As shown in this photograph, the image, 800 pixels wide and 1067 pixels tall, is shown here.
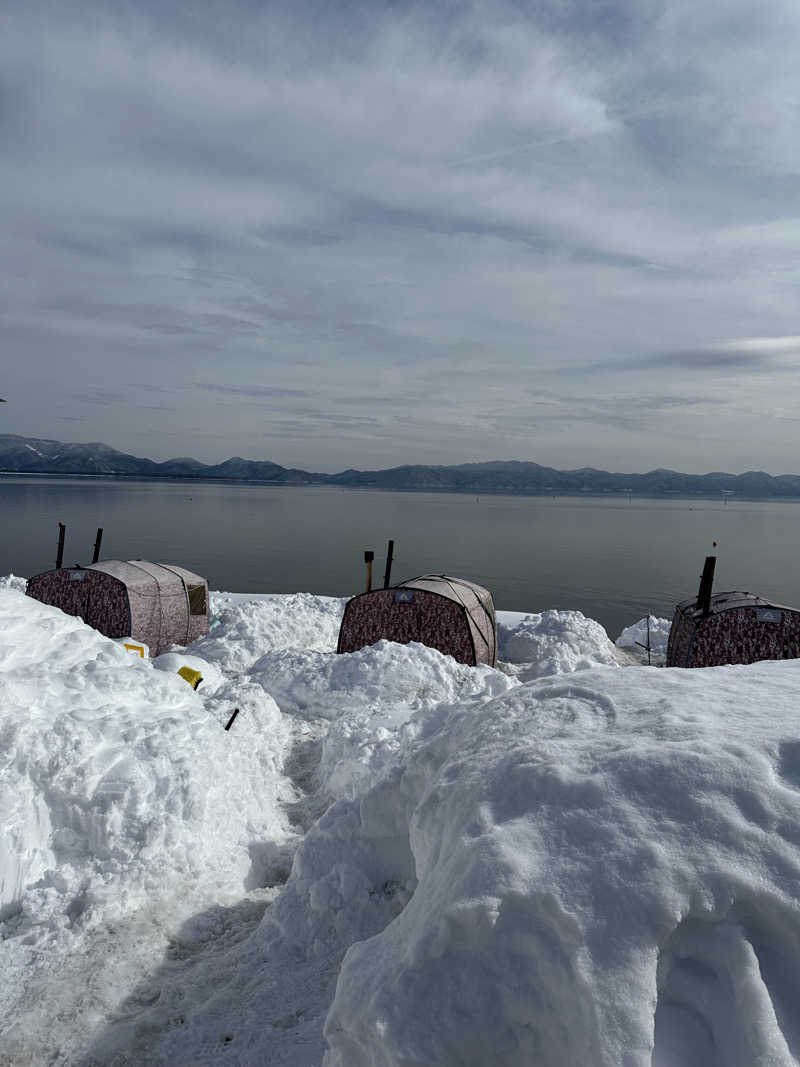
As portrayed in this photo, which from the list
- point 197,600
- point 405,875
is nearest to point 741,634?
point 405,875

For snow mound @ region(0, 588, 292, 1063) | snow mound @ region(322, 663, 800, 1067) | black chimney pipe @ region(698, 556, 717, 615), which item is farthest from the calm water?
snow mound @ region(322, 663, 800, 1067)

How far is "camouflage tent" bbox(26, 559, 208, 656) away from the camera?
19500 millimetres

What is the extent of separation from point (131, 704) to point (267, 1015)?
16.5 feet

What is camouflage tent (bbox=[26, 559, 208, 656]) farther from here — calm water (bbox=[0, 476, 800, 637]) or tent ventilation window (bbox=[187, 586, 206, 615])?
calm water (bbox=[0, 476, 800, 637])

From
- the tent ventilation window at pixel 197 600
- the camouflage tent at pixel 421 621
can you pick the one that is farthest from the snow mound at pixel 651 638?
the tent ventilation window at pixel 197 600

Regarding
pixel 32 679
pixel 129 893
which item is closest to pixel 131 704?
pixel 32 679

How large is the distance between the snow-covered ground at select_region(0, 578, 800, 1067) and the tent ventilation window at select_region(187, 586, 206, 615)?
37.7 feet

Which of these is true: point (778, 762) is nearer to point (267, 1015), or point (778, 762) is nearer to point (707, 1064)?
point (707, 1064)

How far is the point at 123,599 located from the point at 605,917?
1854 cm

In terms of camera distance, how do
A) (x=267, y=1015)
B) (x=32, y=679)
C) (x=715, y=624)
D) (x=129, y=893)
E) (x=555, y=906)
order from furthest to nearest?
(x=715, y=624) → (x=32, y=679) → (x=129, y=893) → (x=267, y=1015) → (x=555, y=906)

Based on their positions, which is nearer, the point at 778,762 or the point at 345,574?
the point at 778,762

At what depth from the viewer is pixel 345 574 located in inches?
2074

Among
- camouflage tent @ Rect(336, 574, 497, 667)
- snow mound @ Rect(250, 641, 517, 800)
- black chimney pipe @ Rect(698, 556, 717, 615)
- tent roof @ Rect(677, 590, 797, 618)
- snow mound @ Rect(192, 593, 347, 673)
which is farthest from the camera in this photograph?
snow mound @ Rect(192, 593, 347, 673)

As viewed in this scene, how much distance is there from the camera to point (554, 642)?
71.6 feet
